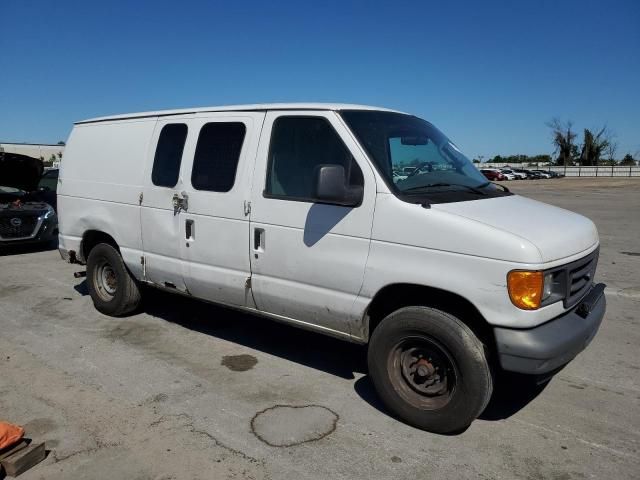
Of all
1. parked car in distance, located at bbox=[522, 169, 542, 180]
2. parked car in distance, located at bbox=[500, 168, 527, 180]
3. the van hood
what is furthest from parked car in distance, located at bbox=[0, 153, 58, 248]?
parked car in distance, located at bbox=[522, 169, 542, 180]

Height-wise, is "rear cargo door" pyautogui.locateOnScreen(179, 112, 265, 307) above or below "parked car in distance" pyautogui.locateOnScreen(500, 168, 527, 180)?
above

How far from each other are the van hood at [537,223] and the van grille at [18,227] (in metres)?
9.60

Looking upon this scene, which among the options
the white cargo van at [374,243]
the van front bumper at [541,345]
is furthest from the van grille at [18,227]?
the van front bumper at [541,345]

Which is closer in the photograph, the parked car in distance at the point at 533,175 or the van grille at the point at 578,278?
the van grille at the point at 578,278

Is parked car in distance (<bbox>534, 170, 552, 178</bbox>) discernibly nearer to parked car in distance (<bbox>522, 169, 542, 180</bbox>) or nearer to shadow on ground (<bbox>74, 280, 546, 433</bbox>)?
parked car in distance (<bbox>522, 169, 542, 180</bbox>)

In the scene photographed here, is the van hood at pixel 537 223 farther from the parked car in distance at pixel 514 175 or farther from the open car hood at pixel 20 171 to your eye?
the parked car in distance at pixel 514 175

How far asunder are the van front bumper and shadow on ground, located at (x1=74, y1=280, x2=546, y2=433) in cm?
33

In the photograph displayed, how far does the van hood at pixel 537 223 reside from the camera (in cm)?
324

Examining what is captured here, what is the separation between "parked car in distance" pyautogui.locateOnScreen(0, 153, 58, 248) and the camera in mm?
10055

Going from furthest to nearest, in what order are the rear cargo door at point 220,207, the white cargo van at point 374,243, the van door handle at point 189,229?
the van door handle at point 189,229 < the rear cargo door at point 220,207 < the white cargo van at point 374,243

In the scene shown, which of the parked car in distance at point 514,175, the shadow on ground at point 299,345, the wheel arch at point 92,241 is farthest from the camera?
the parked car in distance at point 514,175

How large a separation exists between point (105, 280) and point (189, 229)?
1.94 metres

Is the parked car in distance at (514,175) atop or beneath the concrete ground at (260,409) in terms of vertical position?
beneath

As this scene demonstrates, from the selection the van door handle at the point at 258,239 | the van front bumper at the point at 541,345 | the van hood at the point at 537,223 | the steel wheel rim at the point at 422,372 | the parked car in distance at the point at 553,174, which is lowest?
the parked car in distance at the point at 553,174
